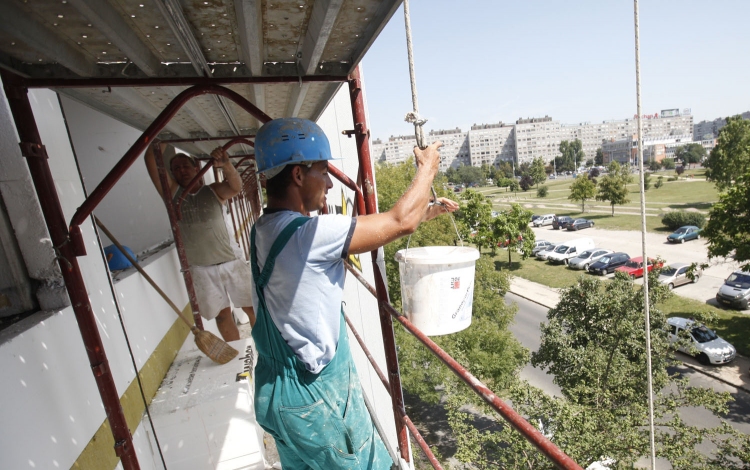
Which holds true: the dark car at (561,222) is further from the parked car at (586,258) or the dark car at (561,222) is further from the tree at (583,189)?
the parked car at (586,258)

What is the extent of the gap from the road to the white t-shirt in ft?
51.3

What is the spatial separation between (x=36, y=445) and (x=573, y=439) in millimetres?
10430

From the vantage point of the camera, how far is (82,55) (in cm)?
174

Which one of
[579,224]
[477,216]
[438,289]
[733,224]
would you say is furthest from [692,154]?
[438,289]

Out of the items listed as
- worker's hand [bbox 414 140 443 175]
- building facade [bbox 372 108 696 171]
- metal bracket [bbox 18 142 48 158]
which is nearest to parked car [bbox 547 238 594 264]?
worker's hand [bbox 414 140 443 175]

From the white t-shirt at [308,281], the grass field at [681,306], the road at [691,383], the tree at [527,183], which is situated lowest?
the road at [691,383]

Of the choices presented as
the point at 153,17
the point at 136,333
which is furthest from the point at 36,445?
the point at 153,17

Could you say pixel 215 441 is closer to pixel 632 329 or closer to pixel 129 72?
pixel 129 72

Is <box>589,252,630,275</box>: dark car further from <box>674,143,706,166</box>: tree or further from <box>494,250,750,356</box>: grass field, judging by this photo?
<box>674,143,706,166</box>: tree

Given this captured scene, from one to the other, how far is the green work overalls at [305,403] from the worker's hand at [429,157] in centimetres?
58

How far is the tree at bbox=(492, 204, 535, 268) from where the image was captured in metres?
27.6

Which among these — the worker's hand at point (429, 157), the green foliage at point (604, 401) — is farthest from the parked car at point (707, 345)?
the worker's hand at point (429, 157)

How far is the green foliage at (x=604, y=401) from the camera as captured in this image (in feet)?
30.4

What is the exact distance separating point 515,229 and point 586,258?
16.5 feet
